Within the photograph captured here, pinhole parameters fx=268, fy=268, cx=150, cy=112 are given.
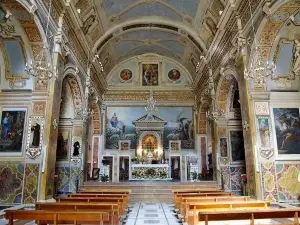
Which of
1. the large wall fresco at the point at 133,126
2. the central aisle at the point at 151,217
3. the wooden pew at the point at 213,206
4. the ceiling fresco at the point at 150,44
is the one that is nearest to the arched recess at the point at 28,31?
the central aisle at the point at 151,217

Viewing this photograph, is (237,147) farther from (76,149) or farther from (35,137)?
(35,137)

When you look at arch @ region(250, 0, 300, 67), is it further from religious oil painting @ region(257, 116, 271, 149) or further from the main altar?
the main altar

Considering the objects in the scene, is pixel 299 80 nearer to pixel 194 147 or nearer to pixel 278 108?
pixel 278 108

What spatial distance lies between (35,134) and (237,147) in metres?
9.62

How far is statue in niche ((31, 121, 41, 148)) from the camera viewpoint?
8711mm

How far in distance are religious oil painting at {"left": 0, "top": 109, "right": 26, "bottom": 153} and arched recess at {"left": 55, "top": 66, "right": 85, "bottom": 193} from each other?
370 centimetres

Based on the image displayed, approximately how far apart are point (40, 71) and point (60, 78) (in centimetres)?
256

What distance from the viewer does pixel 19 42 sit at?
899 cm

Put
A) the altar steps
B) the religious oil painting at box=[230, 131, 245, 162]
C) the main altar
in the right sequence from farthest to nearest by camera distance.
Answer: the main altar
the religious oil painting at box=[230, 131, 245, 162]
the altar steps

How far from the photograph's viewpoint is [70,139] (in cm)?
1364

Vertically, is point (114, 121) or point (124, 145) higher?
point (114, 121)

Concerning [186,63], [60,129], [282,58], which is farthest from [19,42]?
[186,63]

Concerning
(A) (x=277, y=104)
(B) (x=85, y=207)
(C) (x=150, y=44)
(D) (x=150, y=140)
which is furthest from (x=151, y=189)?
(C) (x=150, y=44)

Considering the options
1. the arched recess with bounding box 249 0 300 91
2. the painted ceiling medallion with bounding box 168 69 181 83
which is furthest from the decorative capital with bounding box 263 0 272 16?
the painted ceiling medallion with bounding box 168 69 181 83
